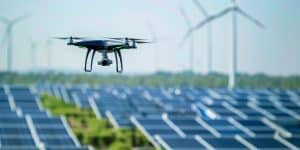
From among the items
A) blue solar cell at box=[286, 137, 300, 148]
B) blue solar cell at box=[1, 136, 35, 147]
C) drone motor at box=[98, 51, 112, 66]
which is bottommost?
blue solar cell at box=[286, 137, 300, 148]

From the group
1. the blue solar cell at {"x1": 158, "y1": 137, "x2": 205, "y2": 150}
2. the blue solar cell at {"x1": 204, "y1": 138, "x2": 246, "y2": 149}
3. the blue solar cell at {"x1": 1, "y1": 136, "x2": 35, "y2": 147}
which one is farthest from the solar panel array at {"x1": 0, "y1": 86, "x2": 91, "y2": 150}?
the blue solar cell at {"x1": 204, "y1": 138, "x2": 246, "y2": 149}

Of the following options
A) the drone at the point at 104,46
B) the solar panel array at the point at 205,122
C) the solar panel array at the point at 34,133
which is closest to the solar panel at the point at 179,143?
the solar panel array at the point at 205,122

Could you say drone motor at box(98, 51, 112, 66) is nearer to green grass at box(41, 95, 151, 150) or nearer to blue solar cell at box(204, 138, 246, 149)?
blue solar cell at box(204, 138, 246, 149)

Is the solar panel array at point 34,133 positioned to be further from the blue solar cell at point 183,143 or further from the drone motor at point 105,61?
the drone motor at point 105,61

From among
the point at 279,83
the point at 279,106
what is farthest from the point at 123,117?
the point at 279,83

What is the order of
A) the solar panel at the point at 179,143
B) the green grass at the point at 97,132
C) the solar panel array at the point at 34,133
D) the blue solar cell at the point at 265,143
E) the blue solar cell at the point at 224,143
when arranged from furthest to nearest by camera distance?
the green grass at the point at 97,132
the blue solar cell at the point at 265,143
the blue solar cell at the point at 224,143
the solar panel at the point at 179,143
the solar panel array at the point at 34,133

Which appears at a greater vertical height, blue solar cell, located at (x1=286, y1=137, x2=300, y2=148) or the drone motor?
the drone motor

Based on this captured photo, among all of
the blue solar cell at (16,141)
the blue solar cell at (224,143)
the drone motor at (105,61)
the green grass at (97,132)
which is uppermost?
the drone motor at (105,61)

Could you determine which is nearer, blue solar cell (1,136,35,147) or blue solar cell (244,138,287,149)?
blue solar cell (1,136,35,147)

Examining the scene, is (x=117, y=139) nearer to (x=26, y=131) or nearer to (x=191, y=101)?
(x=26, y=131)
